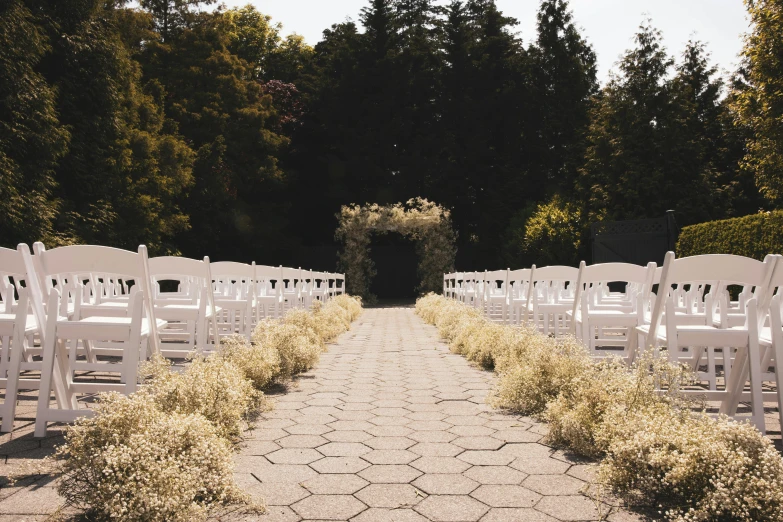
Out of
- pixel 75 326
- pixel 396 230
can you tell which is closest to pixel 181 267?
pixel 75 326

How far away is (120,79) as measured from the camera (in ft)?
67.2

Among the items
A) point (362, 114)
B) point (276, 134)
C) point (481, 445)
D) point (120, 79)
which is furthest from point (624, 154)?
point (481, 445)

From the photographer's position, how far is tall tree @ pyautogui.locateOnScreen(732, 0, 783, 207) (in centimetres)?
1347

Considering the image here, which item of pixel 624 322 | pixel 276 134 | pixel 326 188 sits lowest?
pixel 624 322

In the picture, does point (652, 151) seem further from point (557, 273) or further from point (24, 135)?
point (24, 135)

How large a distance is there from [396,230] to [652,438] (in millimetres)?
22917

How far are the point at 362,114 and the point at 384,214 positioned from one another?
8.60 metres

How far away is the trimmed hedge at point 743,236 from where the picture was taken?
1077cm

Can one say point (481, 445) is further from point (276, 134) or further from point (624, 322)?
point (276, 134)

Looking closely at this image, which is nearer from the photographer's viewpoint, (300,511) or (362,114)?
(300,511)

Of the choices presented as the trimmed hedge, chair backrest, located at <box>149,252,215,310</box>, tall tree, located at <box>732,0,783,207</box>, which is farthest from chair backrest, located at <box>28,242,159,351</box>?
tall tree, located at <box>732,0,783,207</box>

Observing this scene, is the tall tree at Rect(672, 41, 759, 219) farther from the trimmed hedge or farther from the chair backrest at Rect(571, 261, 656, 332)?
the chair backrest at Rect(571, 261, 656, 332)

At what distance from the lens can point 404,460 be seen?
11.2 ft

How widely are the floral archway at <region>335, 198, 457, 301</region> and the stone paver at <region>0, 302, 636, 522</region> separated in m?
19.5
